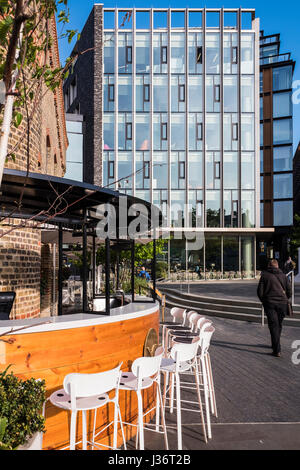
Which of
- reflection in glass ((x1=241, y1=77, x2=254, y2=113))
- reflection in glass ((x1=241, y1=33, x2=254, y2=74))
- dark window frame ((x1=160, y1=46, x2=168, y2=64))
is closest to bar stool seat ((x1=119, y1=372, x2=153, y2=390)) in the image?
reflection in glass ((x1=241, y1=77, x2=254, y2=113))

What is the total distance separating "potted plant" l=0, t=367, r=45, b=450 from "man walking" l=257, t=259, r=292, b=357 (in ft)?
19.9

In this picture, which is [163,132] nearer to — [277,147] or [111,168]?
[111,168]

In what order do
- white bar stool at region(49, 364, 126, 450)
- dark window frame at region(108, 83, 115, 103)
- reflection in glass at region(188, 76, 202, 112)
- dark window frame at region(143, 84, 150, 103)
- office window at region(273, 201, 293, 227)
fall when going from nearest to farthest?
white bar stool at region(49, 364, 126, 450)
dark window frame at region(108, 83, 115, 103)
dark window frame at region(143, 84, 150, 103)
reflection in glass at region(188, 76, 202, 112)
office window at region(273, 201, 293, 227)

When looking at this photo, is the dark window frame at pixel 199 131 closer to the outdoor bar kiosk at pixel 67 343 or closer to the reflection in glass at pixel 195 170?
the reflection in glass at pixel 195 170

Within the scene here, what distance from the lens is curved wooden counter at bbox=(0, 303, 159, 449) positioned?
3.49m

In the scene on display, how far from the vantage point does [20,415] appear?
8.92 feet

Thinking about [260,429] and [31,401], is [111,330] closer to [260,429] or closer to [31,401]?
[31,401]

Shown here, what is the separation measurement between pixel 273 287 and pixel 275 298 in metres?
0.24

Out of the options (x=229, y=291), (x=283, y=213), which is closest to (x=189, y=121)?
(x=283, y=213)

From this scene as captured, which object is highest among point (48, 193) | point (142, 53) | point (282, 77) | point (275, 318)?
point (282, 77)

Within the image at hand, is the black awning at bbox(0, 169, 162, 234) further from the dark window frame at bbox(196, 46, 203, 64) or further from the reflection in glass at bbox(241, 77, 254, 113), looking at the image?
the dark window frame at bbox(196, 46, 203, 64)
